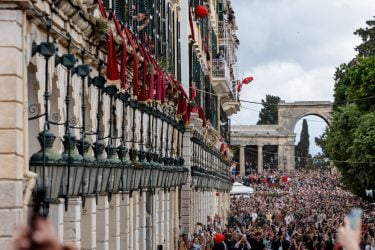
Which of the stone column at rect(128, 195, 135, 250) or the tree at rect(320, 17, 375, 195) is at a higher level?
the tree at rect(320, 17, 375, 195)

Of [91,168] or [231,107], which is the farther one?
[231,107]

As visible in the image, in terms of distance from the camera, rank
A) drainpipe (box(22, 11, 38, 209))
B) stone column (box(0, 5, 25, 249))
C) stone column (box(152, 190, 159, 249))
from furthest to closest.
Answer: stone column (box(152, 190, 159, 249)) → drainpipe (box(22, 11, 38, 209)) → stone column (box(0, 5, 25, 249))

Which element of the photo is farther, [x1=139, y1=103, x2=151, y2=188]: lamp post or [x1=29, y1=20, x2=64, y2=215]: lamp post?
[x1=139, y1=103, x2=151, y2=188]: lamp post

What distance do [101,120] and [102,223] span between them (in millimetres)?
1659

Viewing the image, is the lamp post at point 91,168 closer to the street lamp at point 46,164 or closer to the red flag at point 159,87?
the street lamp at point 46,164

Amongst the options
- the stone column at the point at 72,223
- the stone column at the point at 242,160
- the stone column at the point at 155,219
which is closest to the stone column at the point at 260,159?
the stone column at the point at 242,160

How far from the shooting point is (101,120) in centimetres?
1614

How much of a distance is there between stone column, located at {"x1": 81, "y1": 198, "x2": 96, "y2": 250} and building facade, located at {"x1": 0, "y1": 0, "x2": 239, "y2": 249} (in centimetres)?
2

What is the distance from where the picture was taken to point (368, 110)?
54.7m

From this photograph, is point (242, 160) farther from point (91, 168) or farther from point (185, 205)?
point (91, 168)

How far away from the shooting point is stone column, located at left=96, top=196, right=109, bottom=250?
15.9 meters

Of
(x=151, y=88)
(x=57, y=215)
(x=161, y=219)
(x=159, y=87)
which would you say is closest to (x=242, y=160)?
(x=161, y=219)

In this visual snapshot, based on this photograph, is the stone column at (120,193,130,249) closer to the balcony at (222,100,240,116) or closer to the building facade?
the building facade

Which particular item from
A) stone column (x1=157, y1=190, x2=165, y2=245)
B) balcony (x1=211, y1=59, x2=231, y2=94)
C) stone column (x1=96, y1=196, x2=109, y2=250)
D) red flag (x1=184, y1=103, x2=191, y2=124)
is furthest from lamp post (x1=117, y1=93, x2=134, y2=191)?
balcony (x1=211, y1=59, x2=231, y2=94)
